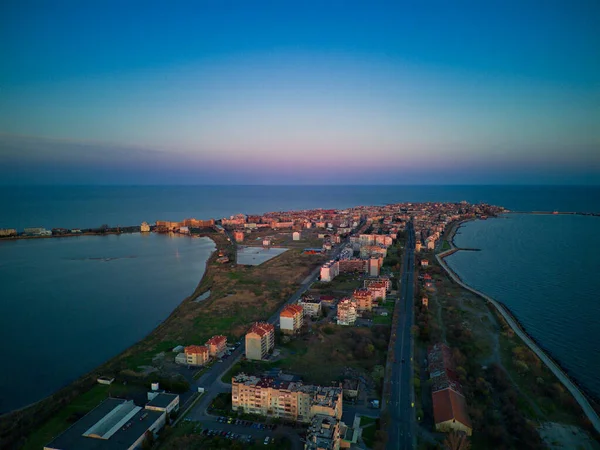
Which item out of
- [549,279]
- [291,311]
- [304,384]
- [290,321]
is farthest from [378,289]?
[549,279]

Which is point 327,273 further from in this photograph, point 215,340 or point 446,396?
point 446,396

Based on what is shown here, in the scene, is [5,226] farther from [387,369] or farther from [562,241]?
[562,241]

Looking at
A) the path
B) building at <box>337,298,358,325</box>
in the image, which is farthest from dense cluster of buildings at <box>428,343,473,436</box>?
building at <box>337,298,358,325</box>

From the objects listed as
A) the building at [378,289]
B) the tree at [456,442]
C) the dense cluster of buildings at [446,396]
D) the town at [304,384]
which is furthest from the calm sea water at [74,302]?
the tree at [456,442]

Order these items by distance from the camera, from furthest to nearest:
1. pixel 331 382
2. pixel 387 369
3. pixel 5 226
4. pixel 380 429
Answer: pixel 5 226 → pixel 387 369 → pixel 331 382 → pixel 380 429

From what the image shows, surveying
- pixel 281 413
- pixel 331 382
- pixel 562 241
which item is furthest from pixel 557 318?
pixel 562 241
